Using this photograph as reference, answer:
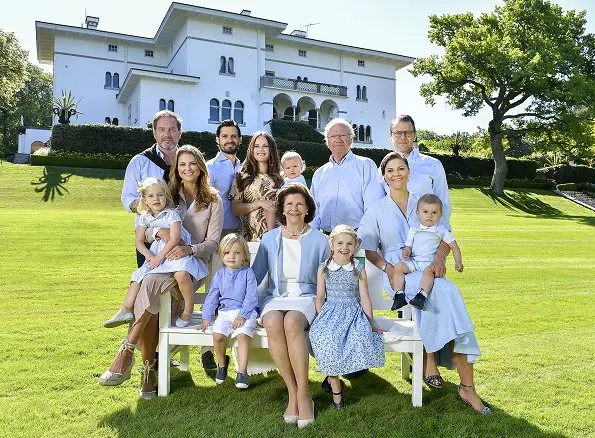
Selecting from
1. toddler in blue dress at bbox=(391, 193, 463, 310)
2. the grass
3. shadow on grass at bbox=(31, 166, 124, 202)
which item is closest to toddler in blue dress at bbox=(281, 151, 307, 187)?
toddler in blue dress at bbox=(391, 193, 463, 310)

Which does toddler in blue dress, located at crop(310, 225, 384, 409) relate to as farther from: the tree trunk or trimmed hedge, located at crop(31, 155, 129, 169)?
the tree trunk

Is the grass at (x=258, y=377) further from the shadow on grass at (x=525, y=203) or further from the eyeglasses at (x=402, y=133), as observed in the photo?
the shadow on grass at (x=525, y=203)

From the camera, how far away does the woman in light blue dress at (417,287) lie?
3.98 m

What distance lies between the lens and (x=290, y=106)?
4025cm

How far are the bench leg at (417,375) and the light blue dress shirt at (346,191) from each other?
4.50 feet

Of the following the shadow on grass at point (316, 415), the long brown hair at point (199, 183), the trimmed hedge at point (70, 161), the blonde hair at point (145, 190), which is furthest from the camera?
the trimmed hedge at point (70, 161)

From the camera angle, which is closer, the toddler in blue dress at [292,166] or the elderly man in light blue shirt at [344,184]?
the elderly man in light blue shirt at [344,184]

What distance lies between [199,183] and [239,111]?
110 feet

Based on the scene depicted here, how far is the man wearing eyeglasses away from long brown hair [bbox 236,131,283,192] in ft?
3.30

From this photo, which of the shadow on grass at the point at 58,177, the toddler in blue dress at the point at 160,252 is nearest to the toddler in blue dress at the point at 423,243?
the toddler in blue dress at the point at 160,252

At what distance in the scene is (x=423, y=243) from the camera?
4301 millimetres

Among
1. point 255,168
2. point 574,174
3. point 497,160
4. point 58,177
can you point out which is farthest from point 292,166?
point 574,174

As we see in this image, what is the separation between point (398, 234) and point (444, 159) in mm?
32672

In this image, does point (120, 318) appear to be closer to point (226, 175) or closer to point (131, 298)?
point (131, 298)
